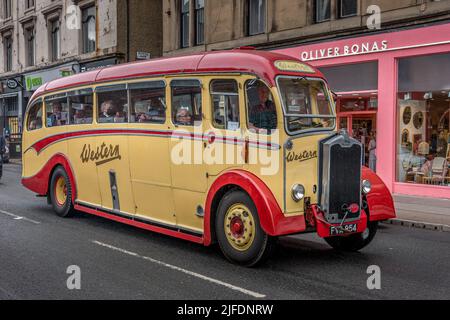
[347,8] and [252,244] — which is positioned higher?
[347,8]

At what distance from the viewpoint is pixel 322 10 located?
16984mm

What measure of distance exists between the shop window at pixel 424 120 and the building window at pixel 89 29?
17.4 metres

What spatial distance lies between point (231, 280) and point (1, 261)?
130 inches

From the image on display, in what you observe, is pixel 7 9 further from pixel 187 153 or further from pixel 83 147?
pixel 187 153

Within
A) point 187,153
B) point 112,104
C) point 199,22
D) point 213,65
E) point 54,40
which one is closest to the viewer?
point 213,65

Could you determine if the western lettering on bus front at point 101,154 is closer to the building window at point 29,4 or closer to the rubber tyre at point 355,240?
the rubber tyre at point 355,240

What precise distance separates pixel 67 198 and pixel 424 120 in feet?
32.3

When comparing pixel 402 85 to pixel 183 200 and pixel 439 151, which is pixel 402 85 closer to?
pixel 439 151

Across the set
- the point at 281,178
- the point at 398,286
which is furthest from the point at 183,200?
the point at 398,286

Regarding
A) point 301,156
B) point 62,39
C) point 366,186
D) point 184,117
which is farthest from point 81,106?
point 62,39

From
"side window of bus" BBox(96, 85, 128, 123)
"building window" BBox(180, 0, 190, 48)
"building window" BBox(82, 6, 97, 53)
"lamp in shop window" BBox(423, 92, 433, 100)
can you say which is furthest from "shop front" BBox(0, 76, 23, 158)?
"lamp in shop window" BBox(423, 92, 433, 100)

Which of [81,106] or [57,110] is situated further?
[57,110]

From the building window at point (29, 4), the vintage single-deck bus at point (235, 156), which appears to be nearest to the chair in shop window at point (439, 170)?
the vintage single-deck bus at point (235, 156)

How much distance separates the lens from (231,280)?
255 inches
